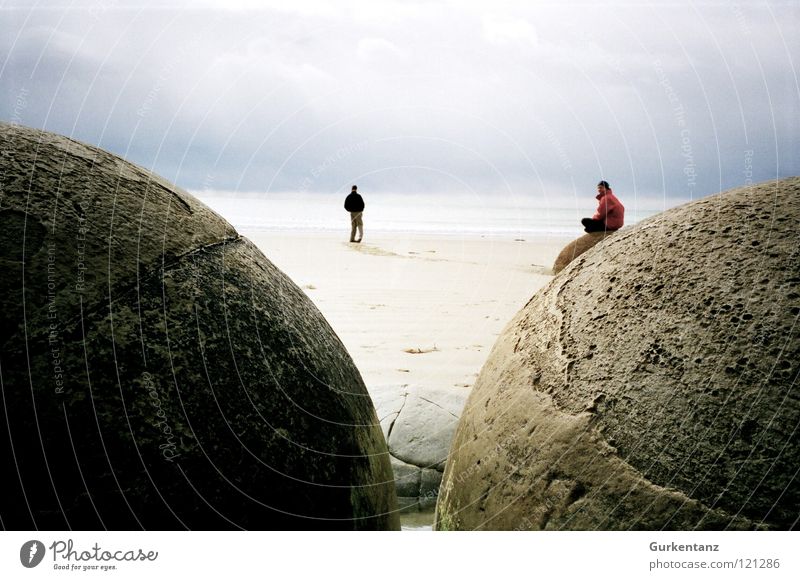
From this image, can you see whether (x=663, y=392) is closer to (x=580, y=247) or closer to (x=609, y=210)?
(x=609, y=210)

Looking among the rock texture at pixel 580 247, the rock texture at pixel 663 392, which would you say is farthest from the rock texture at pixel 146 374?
the rock texture at pixel 580 247

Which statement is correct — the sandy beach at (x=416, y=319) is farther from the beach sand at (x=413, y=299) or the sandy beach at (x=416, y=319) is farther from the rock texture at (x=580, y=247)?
the rock texture at (x=580, y=247)

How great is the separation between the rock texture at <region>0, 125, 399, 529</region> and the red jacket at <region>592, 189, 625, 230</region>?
796cm

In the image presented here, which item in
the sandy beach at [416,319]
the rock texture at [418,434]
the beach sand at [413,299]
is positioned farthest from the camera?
the beach sand at [413,299]

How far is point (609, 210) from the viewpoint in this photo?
Answer: 10.1 metres

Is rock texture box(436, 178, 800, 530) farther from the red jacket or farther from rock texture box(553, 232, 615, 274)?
the red jacket

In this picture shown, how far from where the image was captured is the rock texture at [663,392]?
229cm

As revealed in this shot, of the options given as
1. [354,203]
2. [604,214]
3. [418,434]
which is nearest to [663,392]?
[418,434]

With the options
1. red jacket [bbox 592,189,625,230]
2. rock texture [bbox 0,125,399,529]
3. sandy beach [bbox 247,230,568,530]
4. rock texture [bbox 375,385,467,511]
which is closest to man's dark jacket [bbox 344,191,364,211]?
sandy beach [bbox 247,230,568,530]

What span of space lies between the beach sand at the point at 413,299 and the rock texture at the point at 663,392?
8.52 feet

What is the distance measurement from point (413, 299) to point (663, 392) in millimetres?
8189

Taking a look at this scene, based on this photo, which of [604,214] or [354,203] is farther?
[354,203]

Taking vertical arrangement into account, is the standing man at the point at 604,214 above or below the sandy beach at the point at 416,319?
above

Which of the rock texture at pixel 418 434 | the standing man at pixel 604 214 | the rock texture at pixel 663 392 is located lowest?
the rock texture at pixel 418 434
